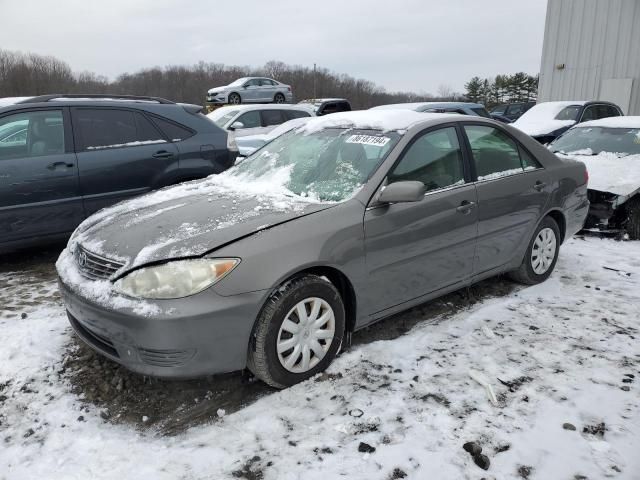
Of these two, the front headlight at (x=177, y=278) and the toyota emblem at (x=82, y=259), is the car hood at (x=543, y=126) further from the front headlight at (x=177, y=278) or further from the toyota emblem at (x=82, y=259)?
the toyota emblem at (x=82, y=259)

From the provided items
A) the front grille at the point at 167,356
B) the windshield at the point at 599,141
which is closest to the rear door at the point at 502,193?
the front grille at the point at 167,356

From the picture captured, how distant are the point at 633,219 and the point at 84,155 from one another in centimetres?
621

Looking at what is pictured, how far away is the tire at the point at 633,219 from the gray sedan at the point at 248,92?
1986 centimetres

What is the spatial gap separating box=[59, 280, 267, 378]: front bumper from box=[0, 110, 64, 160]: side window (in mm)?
2824

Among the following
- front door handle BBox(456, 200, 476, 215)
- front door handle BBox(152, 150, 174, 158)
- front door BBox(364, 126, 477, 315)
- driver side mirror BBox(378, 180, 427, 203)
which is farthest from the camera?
front door handle BBox(152, 150, 174, 158)

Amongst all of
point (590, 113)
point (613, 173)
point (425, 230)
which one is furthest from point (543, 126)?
point (425, 230)

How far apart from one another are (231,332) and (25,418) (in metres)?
1.20

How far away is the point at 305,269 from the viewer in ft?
9.17

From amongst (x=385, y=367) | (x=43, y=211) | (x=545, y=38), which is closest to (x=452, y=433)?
(x=385, y=367)

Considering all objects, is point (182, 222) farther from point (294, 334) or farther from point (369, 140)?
point (369, 140)

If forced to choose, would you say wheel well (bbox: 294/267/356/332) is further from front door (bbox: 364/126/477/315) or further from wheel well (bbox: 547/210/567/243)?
wheel well (bbox: 547/210/567/243)

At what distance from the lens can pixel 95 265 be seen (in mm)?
2811

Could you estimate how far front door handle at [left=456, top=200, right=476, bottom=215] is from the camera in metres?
3.57

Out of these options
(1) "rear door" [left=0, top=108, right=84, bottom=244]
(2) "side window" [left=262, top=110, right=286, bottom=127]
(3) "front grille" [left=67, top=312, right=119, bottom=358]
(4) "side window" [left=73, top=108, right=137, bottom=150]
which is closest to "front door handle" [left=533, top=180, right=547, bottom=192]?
(3) "front grille" [left=67, top=312, right=119, bottom=358]
